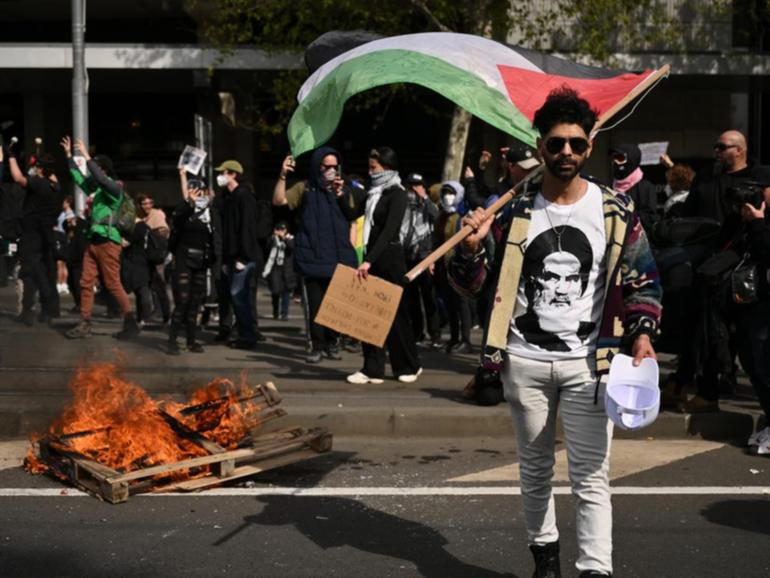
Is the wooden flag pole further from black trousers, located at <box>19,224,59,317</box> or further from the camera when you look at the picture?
black trousers, located at <box>19,224,59,317</box>

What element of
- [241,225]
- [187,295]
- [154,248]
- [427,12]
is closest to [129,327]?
[187,295]

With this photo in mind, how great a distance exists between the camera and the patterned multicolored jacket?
459 centimetres

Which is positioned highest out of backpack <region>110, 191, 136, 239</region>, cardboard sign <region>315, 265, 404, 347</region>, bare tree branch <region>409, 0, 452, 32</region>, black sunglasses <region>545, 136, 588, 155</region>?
bare tree branch <region>409, 0, 452, 32</region>

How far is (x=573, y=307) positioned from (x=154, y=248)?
10.5 metres

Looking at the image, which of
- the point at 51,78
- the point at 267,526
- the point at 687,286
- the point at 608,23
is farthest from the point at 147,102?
the point at 267,526

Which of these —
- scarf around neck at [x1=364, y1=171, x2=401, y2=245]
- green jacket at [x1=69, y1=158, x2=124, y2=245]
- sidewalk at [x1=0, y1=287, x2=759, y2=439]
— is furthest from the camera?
green jacket at [x1=69, y1=158, x2=124, y2=245]

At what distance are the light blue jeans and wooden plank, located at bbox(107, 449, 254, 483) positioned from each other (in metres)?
2.20

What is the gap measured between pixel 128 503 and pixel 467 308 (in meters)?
5.84

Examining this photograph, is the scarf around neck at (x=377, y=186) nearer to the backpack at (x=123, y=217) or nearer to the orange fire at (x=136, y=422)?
the orange fire at (x=136, y=422)

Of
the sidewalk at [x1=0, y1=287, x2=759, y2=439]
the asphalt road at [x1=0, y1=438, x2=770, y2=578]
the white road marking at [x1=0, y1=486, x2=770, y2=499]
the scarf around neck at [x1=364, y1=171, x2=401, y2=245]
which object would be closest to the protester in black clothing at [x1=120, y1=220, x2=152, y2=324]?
the sidewalk at [x1=0, y1=287, x2=759, y2=439]

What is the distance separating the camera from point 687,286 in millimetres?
8484

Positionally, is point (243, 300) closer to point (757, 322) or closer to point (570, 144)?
point (757, 322)

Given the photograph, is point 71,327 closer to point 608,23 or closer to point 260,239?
point 260,239

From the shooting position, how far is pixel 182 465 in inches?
251
